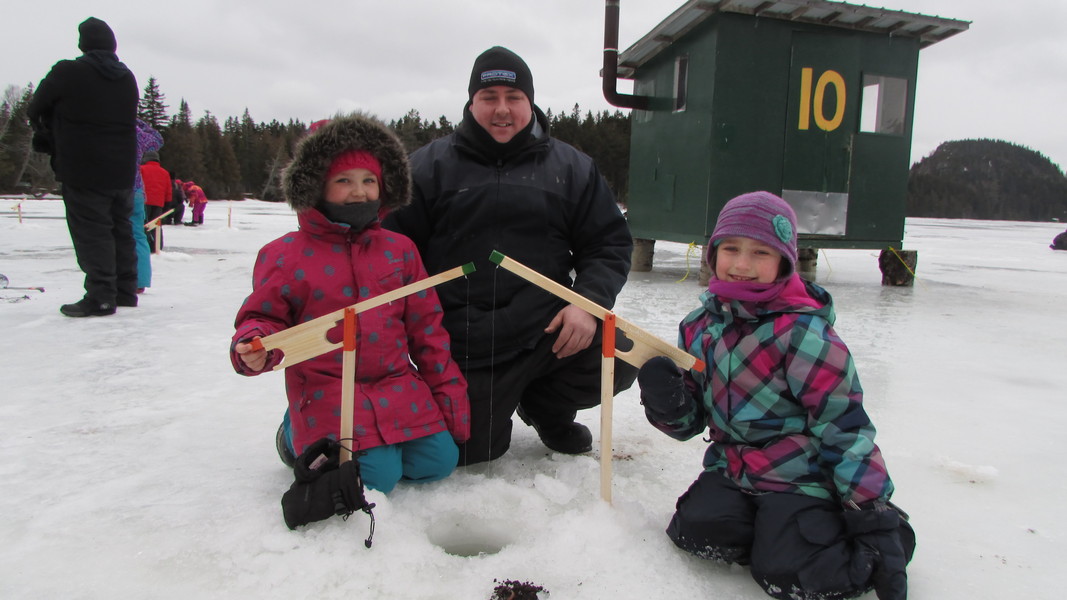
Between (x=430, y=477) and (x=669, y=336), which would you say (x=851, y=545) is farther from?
(x=669, y=336)

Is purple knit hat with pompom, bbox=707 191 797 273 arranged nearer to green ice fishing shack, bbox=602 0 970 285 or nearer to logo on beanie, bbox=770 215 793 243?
logo on beanie, bbox=770 215 793 243

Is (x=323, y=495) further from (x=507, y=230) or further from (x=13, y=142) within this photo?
(x=13, y=142)

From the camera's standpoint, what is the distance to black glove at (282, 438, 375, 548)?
173 cm

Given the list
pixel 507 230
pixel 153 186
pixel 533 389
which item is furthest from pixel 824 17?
pixel 153 186

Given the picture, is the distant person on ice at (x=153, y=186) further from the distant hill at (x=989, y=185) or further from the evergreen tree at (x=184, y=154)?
the distant hill at (x=989, y=185)

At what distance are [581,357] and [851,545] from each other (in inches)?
42.2

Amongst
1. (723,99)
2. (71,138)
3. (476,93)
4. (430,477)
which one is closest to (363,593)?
(430,477)

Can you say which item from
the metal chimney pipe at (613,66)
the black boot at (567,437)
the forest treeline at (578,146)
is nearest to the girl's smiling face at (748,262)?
the black boot at (567,437)

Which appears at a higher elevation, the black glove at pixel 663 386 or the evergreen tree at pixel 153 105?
the evergreen tree at pixel 153 105

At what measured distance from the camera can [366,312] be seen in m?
2.03

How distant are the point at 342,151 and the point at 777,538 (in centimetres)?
166

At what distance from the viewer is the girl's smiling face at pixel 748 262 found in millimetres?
1748

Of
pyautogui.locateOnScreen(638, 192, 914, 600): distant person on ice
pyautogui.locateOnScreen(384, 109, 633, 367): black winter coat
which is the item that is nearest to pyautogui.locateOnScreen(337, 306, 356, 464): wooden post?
pyautogui.locateOnScreen(384, 109, 633, 367): black winter coat

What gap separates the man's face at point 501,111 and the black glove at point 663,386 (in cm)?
101
